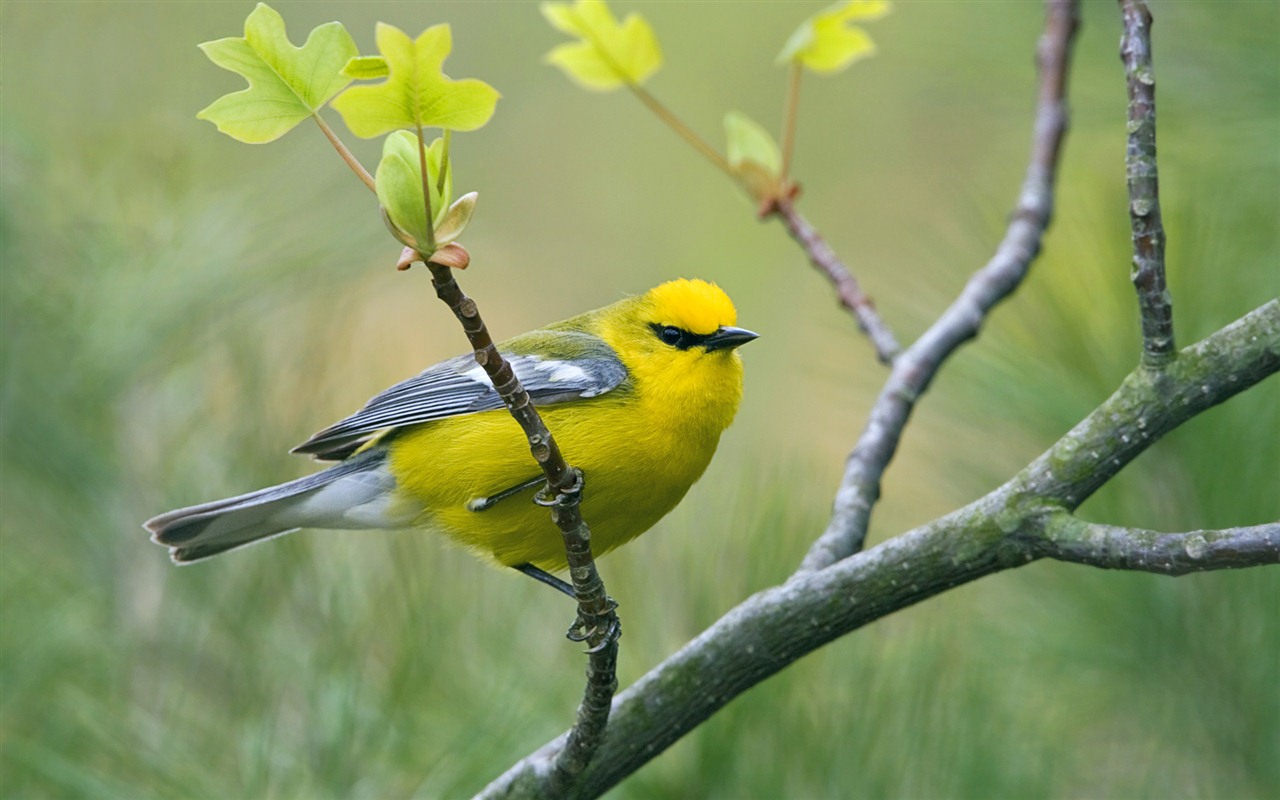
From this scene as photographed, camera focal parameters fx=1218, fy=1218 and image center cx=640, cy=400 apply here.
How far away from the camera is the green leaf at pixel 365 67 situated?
105 centimetres

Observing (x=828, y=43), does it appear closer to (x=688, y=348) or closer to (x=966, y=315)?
(x=966, y=315)

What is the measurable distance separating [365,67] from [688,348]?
1.53 meters

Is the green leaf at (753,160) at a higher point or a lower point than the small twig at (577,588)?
higher

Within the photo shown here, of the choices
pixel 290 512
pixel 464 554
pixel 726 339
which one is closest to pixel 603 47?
pixel 726 339

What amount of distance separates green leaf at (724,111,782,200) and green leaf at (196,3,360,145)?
143 centimetres

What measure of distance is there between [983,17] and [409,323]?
1.51 m

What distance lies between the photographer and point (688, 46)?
5508 millimetres

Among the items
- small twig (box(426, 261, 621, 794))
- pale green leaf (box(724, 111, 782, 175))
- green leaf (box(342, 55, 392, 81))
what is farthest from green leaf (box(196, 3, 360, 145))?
pale green leaf (box(724, 111, 782, 175))

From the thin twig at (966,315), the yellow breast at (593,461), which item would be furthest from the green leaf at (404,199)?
the yellow breast at (593,461)

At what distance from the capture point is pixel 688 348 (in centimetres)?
255

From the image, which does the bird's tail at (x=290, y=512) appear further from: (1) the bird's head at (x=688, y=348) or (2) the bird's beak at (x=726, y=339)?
(2) the bird's beak at (x=726, y=339)

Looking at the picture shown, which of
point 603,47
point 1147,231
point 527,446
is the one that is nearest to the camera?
point 1147,231

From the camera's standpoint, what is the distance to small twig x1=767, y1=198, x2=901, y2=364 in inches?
92.6

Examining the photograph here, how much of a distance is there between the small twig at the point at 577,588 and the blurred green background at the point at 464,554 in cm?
28
